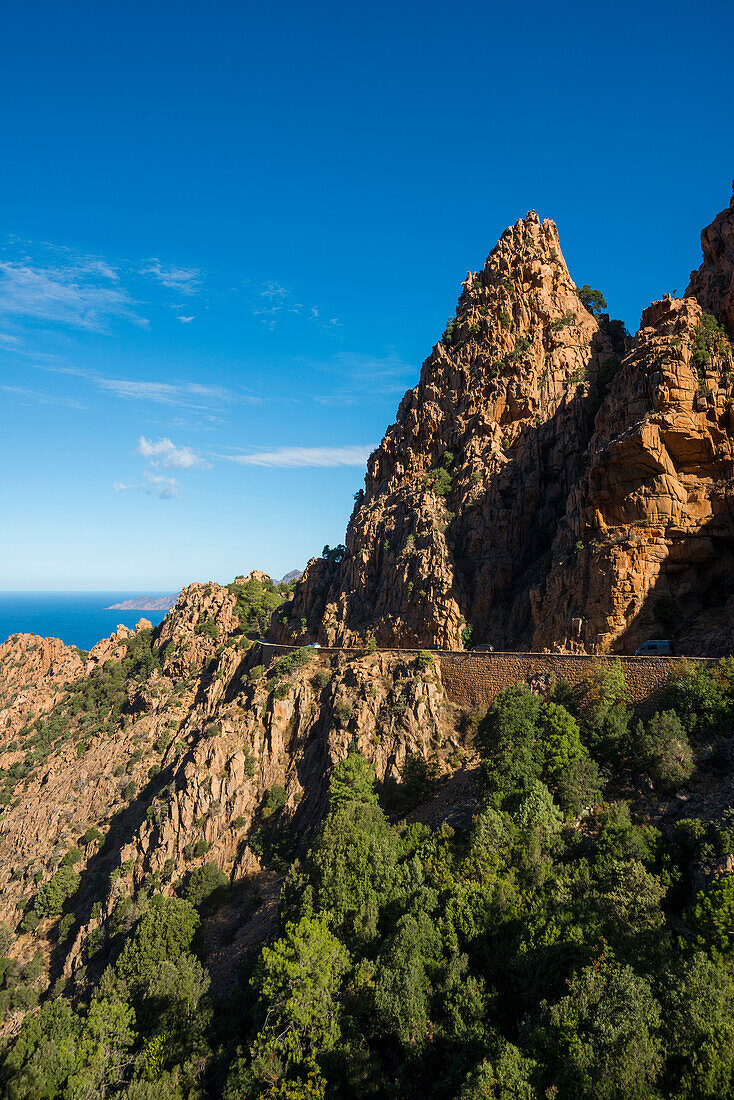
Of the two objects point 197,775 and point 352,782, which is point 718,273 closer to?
point 352,782

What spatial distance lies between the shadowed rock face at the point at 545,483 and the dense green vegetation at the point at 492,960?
329 inches

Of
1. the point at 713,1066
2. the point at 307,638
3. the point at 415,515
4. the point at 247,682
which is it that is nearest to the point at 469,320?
the point at 415,515

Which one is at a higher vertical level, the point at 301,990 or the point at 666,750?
the point at 666,750

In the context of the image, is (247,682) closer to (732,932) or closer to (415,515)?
(415,515)

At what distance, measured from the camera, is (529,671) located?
34844 millimetres

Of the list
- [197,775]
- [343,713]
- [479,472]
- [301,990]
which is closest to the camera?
[301,990]

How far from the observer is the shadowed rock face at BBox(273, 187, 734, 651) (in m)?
34.3

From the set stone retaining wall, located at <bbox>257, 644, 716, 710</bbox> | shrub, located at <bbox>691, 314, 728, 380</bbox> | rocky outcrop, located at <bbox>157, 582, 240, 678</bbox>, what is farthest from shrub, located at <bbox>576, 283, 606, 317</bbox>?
rocky outcrop, located at <bbox>157, 582, 240, 678</bbox>

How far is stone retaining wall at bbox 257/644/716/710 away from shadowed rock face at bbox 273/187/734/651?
256 centimetres

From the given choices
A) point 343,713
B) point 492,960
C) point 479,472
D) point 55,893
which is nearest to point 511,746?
point 492,960

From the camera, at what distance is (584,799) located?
27.1 m

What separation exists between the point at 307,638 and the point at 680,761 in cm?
3612

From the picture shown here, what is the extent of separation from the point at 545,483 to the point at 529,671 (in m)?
19.4

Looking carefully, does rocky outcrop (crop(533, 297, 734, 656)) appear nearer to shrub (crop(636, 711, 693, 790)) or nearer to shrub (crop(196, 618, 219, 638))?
shrub (crop(636, 711, 693, 790))
